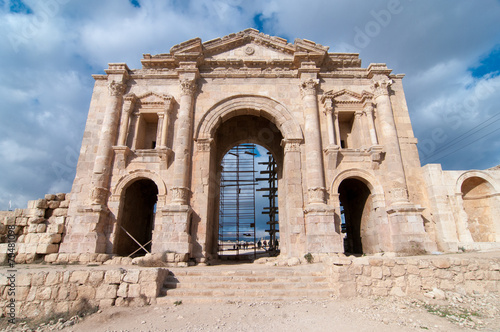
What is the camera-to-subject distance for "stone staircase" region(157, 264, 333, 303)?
23.0 ft

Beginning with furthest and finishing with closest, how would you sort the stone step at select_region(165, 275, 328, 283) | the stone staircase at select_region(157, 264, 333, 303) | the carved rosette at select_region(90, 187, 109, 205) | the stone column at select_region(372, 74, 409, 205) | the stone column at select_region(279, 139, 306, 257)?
the stone column at select_region(372, 74, 409, 205) → the carved rosette at select_region(90, 187, 109, 205) → the stone column at select_region(279, 139, 306, 257) → the stone step at select_region(165, 275, 328, 283) → the stone staircase at select_region(157, 264, 333, 303)

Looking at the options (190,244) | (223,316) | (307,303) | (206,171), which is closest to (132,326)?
(223,316)

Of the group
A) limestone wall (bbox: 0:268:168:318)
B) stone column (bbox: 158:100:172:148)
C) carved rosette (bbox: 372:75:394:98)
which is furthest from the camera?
carved rosette (bbox: 372:75:394:98)

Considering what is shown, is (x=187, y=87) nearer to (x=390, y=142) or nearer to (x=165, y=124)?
(x=165, y=124)

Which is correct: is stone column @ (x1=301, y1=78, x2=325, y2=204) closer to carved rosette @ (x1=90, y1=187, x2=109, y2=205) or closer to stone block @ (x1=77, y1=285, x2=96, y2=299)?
stone block @ (x1=77, y1=285, x2=96, y2=299)

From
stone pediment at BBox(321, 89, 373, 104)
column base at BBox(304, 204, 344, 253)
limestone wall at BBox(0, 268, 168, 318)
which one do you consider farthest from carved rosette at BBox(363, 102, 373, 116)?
limestone wall at BBox(0, 268, 168, 318)

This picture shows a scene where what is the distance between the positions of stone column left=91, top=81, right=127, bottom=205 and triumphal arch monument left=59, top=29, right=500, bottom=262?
0.05m

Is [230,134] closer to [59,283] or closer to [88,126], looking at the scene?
[88,126]

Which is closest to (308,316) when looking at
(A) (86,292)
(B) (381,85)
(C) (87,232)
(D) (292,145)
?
(A) (86,292)

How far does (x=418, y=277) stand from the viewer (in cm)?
670

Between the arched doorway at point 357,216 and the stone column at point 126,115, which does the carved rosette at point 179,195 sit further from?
the arched doorway at point 357,216

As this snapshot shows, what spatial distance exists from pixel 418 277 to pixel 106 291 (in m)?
7.97

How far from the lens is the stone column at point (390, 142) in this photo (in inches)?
465

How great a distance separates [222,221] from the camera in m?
19.4
